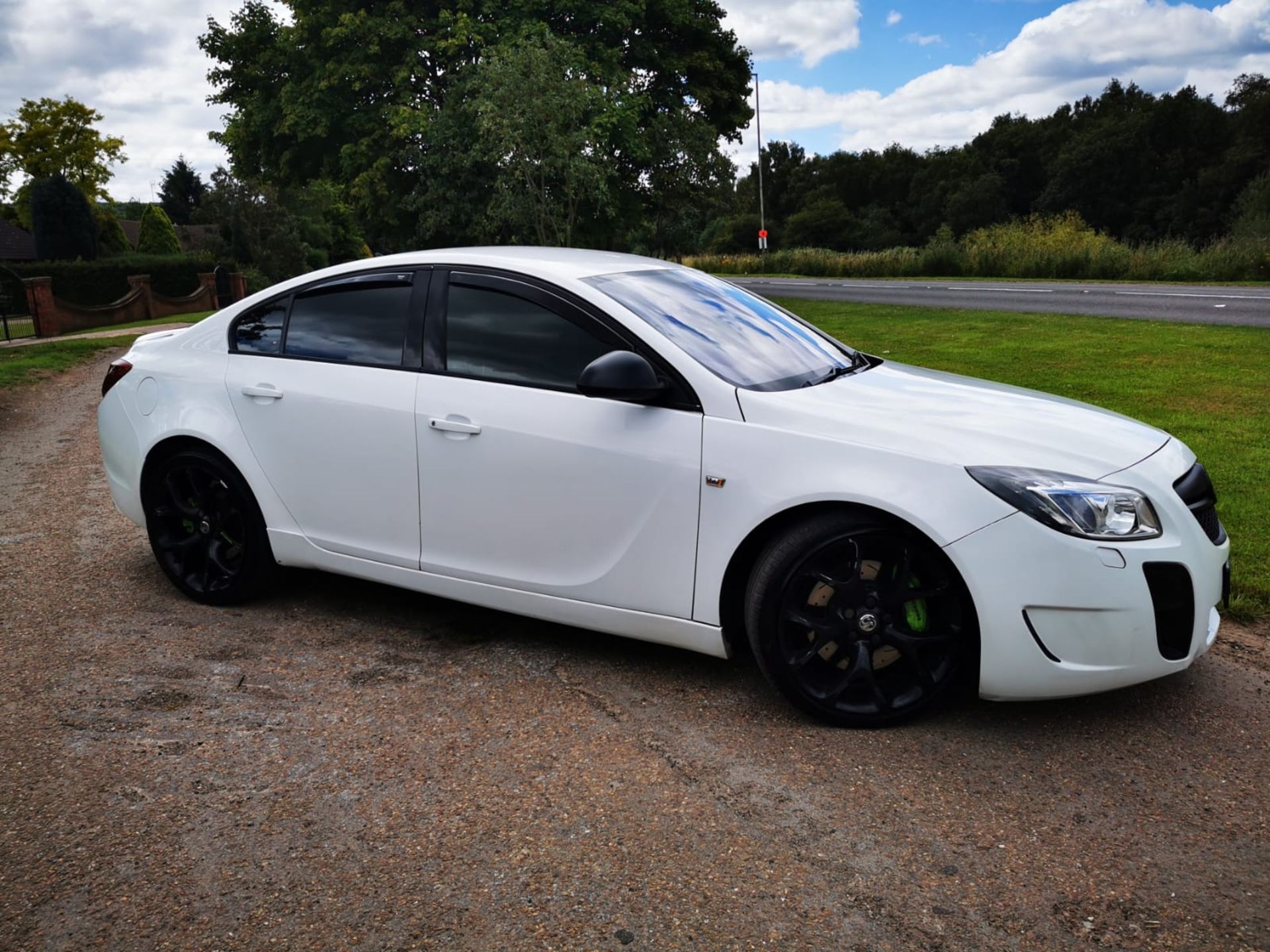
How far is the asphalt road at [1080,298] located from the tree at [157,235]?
3323cm

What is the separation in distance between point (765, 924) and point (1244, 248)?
27.4 m

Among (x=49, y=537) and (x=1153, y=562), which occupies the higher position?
(x=1153, y=562)

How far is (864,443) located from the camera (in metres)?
3.44

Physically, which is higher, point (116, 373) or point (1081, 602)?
point (116, 373)

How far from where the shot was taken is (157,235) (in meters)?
Result: 49.2

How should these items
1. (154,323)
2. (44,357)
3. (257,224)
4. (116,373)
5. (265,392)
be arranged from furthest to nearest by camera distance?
(257,224), (154,323), (44,357), (116,373), (265,392)

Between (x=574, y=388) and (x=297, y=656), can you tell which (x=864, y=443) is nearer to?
(x=574, y=388)

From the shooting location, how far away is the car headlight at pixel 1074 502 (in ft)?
10.6

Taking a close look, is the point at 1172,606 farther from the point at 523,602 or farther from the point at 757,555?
the point at 523,602

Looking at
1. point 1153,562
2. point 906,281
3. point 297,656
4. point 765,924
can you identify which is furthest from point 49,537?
point 906,281

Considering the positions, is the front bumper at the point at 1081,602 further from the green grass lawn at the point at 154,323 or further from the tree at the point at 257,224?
the tree at the point at 257,224

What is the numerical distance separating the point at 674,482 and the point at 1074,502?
1.31 metres

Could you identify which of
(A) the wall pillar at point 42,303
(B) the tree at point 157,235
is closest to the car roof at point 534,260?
(A) the wall pillar at point 42,303

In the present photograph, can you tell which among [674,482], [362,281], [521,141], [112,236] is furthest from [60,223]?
[674,482]
